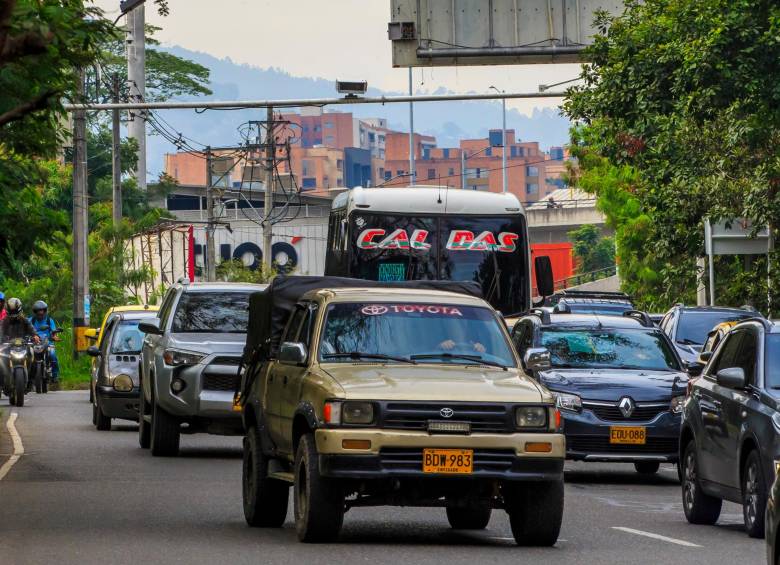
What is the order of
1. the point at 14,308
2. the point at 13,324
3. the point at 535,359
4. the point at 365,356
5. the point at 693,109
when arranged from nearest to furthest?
1. the point at 365,356
2. the point at 535,359
3. the point at 693,109
4. the point at 14,308
5. the point at 13,324

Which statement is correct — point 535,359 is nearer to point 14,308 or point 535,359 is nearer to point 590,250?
point 14,308

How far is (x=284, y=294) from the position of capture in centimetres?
1642

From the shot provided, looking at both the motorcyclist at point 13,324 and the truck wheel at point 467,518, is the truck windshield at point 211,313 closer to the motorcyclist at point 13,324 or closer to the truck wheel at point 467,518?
the truck wheel at point 467,518

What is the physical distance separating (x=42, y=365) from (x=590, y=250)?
88778 mm

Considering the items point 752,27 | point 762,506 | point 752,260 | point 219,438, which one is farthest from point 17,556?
point 752,260

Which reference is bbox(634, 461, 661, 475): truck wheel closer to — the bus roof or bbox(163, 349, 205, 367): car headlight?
bbox(163, 349, 205, 367): car headlight

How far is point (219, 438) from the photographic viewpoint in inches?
1084

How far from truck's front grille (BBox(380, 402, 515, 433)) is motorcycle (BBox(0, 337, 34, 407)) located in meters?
21.1

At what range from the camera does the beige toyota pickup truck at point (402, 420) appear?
13016mm

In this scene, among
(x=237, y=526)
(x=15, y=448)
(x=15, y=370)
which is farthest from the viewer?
(x=15, y=370)

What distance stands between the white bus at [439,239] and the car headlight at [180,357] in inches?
163

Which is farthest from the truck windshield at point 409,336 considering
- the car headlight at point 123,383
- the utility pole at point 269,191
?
the utility pole at point 269,191

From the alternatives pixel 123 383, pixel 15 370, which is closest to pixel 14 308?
pixel 15 370

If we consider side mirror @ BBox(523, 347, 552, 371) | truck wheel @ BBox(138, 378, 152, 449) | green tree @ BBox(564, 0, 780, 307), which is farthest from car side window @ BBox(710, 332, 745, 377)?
green tree @ BBox(564, 0, 780, 307)
